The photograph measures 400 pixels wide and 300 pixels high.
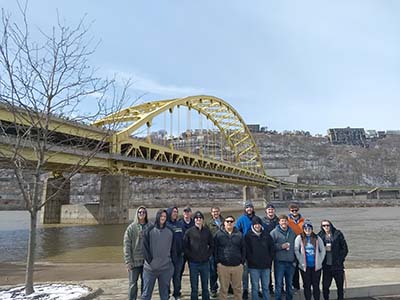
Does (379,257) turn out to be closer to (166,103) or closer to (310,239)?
(310,239)

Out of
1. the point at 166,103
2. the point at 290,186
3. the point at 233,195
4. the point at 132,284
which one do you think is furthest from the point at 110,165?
the point at 233,195

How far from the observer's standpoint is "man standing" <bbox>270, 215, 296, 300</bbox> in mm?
5883

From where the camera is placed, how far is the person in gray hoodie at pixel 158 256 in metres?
5.29

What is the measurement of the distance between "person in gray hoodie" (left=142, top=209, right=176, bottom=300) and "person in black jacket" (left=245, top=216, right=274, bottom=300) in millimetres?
1294

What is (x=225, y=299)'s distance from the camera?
555 cm

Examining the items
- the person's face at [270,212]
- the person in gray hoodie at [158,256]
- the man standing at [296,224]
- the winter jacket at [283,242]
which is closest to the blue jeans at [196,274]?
the person in gray hoodie at [158,256]

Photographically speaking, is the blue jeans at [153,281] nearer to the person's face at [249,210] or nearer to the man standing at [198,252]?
the man standing at [198,252]

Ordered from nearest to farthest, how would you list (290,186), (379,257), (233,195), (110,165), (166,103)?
(379,257), (110,165), (166,103), (290,186), (233,195)

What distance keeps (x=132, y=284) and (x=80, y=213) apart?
2986cm

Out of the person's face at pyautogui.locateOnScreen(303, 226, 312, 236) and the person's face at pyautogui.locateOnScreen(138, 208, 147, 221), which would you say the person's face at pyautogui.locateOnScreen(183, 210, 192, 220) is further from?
the person's face at pyautogui.locateOnScreen(303, 226, 312, 236)

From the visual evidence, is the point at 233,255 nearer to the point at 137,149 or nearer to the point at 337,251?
the point at 337,251

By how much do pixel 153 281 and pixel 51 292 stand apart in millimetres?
2047

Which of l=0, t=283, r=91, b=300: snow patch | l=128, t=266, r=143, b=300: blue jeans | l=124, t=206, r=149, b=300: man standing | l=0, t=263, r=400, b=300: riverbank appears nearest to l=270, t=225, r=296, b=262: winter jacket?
l=0, t=263, r=400, b=300: riverbank

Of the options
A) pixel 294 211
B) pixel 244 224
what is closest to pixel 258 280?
pixel 244 224
